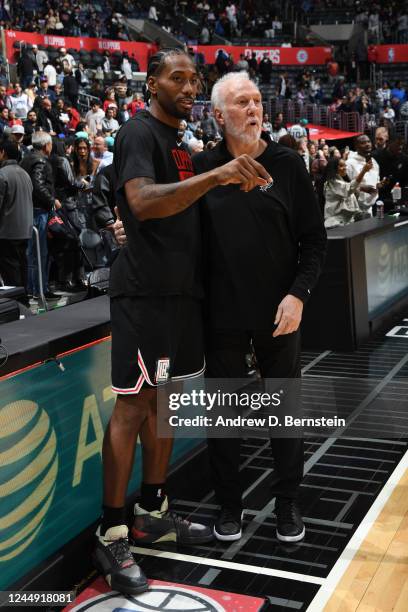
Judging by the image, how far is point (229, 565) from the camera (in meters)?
2.82

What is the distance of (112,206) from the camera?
6.03 metres

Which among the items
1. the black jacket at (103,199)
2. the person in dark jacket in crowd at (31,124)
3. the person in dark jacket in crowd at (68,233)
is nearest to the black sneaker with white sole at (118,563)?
the black jacket at (103,199)

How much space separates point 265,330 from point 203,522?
0.88 metres

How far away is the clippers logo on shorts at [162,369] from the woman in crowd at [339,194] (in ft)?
17.2

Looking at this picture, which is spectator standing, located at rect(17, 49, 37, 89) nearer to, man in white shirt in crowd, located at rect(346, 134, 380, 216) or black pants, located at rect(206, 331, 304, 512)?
man in white shirt in crowd, located at rect(346, 134, 380, 216)

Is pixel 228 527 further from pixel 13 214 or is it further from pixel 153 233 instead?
pixel 13 214

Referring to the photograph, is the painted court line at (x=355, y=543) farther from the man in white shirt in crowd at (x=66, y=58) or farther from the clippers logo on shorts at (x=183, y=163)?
the man in white shirt in crowd at (x=66, y=58)

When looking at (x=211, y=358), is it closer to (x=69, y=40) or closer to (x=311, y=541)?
(x=311, y=541)

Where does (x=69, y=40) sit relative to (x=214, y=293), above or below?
above

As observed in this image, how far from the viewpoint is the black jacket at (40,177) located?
299 inches

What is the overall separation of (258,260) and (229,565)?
3.67 ft

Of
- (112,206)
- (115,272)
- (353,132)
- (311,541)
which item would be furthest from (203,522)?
(353,132)

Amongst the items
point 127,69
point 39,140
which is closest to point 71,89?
point 127,69

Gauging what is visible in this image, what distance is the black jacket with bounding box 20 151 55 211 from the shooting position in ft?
25.0
